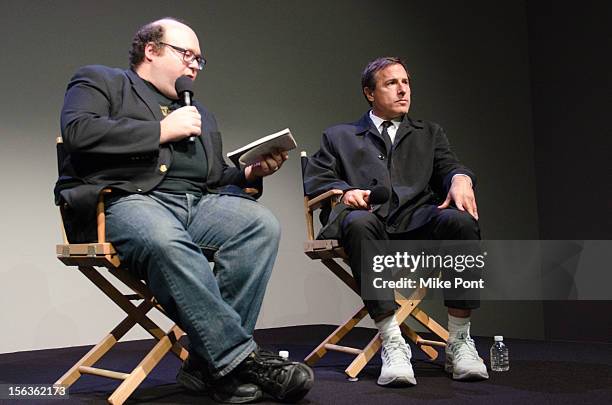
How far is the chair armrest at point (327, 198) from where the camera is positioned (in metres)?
2.85

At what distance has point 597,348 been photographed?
340 cm

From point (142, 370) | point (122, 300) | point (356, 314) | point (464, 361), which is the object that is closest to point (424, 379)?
point (464, 361)

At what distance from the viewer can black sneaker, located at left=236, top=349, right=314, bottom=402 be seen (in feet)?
6.98

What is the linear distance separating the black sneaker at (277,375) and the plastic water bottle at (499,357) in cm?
97

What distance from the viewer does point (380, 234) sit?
2.69 meters

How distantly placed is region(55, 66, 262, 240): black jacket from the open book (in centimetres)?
24

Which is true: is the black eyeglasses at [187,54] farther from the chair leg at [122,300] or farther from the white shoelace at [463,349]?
the white shoelace at [463,349]

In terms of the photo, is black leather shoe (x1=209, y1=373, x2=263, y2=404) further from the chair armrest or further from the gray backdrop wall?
the gray backdrop wall

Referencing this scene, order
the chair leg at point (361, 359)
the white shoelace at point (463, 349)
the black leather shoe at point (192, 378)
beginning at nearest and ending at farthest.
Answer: the black leather shoe at point (192, 378) < the white shoelace at point (463, 349) < the chair leg at point (361, 359)

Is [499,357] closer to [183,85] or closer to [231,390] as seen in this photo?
[231,390]

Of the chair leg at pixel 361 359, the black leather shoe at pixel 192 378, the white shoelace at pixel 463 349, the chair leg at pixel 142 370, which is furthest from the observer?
the chair leg at pixel 361 359

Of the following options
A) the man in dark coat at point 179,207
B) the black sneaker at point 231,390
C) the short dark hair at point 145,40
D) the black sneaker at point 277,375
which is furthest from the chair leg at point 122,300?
the short dark hair at point 145,40

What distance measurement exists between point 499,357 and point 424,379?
1.71 ft

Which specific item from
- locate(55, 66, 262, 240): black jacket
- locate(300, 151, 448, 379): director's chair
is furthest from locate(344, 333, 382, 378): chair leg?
locate(55, 66, 262, 240): black jacket
